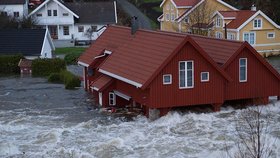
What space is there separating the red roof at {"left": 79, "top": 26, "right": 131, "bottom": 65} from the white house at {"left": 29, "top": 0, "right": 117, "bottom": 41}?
29.7m

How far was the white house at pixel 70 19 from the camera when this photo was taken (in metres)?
63.3

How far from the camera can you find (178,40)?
79.6 ft

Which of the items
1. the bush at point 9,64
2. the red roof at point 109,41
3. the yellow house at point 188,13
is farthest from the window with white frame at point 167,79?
the yellow house at point 188,13

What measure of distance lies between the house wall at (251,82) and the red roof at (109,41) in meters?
6.74

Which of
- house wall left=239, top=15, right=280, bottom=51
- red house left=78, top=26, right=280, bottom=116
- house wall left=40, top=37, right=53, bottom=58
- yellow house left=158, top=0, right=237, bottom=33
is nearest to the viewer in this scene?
red house left=78, top=26, right=280, bottom=116

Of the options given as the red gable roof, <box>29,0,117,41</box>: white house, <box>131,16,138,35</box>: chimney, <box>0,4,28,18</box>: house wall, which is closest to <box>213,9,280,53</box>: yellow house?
<box>29,0,117,41</box>: white house

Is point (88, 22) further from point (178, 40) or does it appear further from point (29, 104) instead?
point (178, 40)

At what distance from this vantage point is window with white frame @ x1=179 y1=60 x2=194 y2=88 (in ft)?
79.8

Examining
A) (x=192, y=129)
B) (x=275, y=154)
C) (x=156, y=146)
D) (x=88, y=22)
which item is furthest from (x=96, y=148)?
(x=88, y=22)

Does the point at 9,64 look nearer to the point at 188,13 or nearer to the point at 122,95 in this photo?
the point at 122,95

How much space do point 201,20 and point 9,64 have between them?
751 inches

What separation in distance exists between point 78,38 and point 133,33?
34.5m

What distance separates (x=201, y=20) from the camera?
Result: 52.2m

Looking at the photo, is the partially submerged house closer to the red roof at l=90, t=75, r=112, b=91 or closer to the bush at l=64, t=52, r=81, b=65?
the bush at l=64, t=52, r=81, b=65
